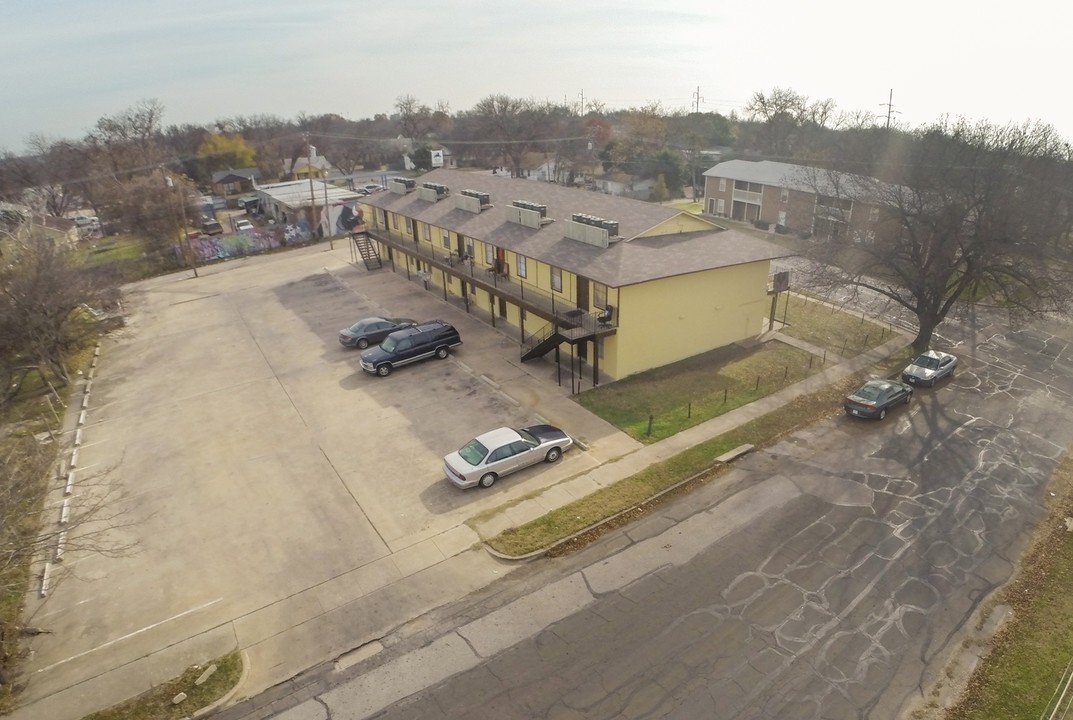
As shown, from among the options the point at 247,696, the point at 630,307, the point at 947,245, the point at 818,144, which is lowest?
the point at 247,696

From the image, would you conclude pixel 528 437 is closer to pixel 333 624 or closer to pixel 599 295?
pixel 333 624

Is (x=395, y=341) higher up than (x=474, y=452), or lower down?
higher up

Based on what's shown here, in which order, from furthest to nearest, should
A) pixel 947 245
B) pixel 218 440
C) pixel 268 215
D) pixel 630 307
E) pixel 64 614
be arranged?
pixel 268 215
pixel 947 245
pixel 630 307
pixel 218 440
pixel 64 614

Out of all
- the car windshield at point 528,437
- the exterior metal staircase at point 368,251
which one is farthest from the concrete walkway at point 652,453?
the exterior metal staircase at point 368,251

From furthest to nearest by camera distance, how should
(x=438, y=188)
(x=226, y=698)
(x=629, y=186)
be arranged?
1. (x=629, y=186)
2. (x=438, y=188)
3. (x=226, y=698)

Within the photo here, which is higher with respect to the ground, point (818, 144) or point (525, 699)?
point (818, 144)

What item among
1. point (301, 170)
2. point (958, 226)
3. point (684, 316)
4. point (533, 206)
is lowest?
point (684, 316)

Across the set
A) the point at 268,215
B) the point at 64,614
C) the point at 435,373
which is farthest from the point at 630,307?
the point at 268,215

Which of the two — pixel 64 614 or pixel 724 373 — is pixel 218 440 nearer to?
pixel 64 614

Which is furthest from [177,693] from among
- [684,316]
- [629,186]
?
[629,186]
